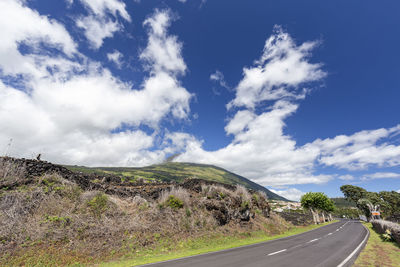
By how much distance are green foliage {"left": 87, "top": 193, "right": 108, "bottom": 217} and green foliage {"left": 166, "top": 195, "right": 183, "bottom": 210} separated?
6.40 meters

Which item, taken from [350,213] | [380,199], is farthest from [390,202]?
[350,213]

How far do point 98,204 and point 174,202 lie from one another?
7.72 metres

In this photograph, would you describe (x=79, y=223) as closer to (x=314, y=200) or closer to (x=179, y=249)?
(x=179, y=249)

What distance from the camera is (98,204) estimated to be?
52.7ft

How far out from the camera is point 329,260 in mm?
9828

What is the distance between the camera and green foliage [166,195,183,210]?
20044 mm

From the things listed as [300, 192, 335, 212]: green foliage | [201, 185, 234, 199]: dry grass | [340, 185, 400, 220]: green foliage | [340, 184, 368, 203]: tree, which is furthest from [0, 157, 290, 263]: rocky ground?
[340, 184, 368, 203]: tree

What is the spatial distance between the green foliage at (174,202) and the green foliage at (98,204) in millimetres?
6404

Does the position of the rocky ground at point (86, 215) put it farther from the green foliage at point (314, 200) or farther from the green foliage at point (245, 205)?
the green foliage at point (314, 200)

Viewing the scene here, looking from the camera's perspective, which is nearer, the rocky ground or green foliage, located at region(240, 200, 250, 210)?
the rocky ground

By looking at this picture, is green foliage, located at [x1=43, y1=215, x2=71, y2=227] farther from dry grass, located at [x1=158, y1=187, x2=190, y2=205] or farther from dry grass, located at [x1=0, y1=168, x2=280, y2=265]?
dry grass, located at [x1=158, y1=187, x2=190, y2=205]

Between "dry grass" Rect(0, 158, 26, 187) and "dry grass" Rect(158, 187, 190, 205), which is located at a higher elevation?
"dry grass" Rect(0, 158, 26, 187)

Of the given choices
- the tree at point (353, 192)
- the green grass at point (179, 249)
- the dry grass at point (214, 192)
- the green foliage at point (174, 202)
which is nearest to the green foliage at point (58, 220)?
the green grass at point (179, 249)

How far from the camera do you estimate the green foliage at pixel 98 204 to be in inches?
611
